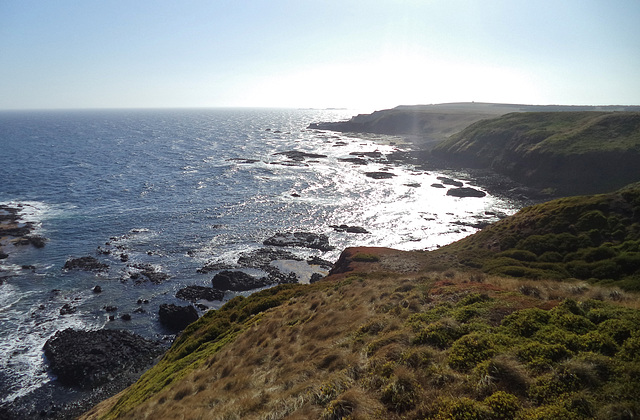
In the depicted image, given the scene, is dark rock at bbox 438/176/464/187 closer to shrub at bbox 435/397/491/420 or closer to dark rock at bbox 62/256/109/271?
dark rock at bbox 62/256/109/271

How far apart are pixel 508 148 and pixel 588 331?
10872 cm

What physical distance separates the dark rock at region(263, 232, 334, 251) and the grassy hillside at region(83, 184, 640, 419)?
3104 cm

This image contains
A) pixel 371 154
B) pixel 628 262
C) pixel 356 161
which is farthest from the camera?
pixel 371 154

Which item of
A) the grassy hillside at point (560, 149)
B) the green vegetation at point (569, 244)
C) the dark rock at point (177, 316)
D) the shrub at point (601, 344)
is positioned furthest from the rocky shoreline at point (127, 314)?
the grassy hillside at point (560, 149)

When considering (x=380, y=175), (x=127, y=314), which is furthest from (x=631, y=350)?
(x=380, y=175)

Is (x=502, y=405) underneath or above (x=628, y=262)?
above

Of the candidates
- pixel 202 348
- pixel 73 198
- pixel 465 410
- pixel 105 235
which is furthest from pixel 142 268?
pixel 465 410

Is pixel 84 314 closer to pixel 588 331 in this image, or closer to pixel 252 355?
pixel 252 355

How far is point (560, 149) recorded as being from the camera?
281 feet

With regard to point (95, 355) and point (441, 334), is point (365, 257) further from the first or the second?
point (95, 355)

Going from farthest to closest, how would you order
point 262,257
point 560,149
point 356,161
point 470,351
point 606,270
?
point 356,161 → point 560,149 → point 262,257 → point 606,270 → point 470,351

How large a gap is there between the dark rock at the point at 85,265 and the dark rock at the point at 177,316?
55.2ft

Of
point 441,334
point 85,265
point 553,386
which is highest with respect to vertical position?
point 553,386

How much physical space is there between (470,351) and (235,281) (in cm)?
3905
